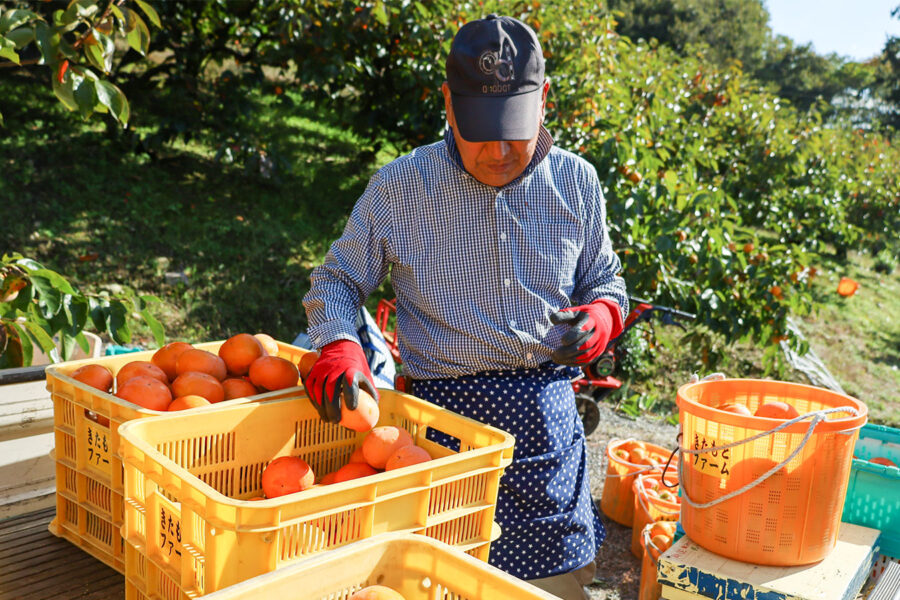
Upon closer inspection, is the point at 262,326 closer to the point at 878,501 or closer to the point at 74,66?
the point at 74,66

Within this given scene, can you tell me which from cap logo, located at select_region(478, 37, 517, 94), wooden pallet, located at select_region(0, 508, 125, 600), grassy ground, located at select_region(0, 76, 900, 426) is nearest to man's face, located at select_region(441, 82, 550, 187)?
cap logo, located at select_region(478, 37, 517, 94)

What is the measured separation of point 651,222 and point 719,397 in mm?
3122

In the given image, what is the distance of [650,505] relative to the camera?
3.41 meters

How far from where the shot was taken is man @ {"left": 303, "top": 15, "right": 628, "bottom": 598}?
80.0 inches

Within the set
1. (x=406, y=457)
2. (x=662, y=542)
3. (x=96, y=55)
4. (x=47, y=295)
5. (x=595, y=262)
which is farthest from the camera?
(x=662, y=542)

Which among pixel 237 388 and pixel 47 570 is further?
pixel 237 388

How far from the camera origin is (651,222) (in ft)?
17.7

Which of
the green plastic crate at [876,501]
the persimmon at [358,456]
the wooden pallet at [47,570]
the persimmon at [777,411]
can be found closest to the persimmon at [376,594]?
the persimmon at [358,456]

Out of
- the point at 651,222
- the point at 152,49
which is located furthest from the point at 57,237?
the point at 651,222

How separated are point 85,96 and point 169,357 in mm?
979

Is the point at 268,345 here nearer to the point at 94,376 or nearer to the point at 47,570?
the point at 94,376

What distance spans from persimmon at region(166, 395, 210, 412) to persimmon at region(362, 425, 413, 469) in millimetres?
434

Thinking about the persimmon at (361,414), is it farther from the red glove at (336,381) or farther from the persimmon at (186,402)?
the persimmon at (186,402)

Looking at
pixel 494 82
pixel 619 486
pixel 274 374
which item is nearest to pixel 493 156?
pixel 494 82
